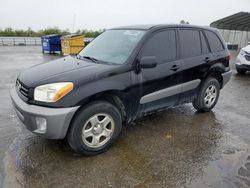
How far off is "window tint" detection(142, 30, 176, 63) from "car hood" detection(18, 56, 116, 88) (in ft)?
2.46

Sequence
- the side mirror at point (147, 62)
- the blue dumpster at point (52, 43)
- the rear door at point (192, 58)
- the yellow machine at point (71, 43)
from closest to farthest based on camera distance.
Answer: the side mirror at point (147, 62)
the rear door at point (192, 58)
the yellow machine at point (71, 43)
the blue dumpster at point (52, 43)

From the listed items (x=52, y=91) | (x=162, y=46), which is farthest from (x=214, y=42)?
(x=52, y=91)

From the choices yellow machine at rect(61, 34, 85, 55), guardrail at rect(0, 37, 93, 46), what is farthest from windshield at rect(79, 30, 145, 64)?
guardrail at rect(0, 37, 93, 46)

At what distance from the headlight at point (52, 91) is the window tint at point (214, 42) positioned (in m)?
3.20

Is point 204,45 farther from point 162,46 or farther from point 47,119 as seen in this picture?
point 47,119

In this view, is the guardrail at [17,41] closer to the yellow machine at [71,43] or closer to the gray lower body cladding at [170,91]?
the yellow machine at [71,43]

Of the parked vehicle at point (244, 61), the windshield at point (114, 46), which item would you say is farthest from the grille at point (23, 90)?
the parked vehicle at point (244, 61)

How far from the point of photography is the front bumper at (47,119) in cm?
286

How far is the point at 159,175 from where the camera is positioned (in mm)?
2928

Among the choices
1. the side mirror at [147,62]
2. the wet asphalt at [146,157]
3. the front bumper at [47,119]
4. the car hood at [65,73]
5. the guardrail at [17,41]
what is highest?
the side mirror at [147,62]

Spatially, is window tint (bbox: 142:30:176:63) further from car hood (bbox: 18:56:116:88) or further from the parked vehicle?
the parked vehicle

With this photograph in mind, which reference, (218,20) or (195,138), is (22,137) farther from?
(218,20)

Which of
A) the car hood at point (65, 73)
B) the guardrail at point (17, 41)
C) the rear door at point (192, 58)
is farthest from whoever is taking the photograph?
the guardrail at point (17, 41)

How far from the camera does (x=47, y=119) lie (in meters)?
2.85
